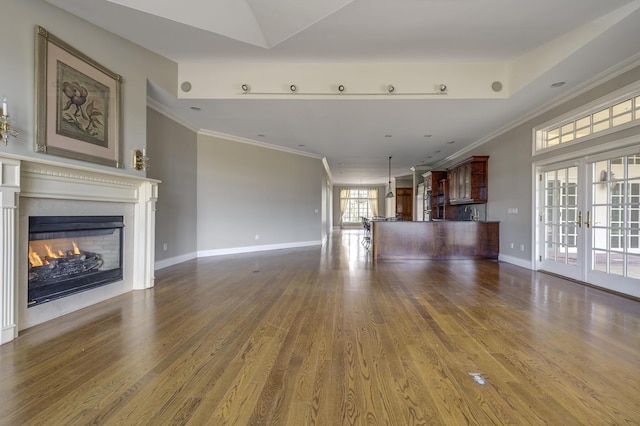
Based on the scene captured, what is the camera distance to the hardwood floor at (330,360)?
1.43 meters

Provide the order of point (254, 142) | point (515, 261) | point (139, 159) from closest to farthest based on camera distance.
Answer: point (139, 159) → point (515, 261) → point (254, 142)

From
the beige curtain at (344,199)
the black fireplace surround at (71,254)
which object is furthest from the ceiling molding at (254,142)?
the beige curtain at (344,199)

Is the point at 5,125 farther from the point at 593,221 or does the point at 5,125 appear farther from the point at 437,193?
the point at 437,193

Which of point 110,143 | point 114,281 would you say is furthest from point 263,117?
point 114,281

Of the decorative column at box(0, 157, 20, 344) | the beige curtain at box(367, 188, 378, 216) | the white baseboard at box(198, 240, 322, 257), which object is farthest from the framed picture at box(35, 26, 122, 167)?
the beige curtain at box(367, 188, 378, 216)

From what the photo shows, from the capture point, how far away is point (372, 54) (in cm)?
393

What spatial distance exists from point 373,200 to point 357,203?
0.99 meters

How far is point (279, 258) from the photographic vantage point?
20.6 feet

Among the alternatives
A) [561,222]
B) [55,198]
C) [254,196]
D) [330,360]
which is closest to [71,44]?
[55,198]

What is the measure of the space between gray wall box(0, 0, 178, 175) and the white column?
304 mm

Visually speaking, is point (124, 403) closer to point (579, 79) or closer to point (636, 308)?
point (636, 308)

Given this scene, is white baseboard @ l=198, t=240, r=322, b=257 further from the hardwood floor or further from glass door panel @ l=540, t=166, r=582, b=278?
glass door panel @ l=540, t=166, r=582, b=278

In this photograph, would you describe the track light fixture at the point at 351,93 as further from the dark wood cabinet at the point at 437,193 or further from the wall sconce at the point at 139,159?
the dark wood cabinet at the point at 437,193

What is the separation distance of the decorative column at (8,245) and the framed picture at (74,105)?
1.43 ft
